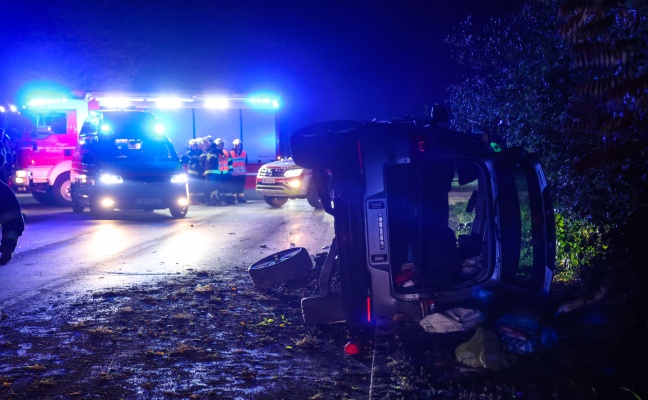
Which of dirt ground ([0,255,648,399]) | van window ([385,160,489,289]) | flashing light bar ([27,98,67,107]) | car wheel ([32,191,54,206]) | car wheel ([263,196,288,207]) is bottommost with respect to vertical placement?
dirt ground ([0,255,648,399])

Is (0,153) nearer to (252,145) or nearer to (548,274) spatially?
(548,274)

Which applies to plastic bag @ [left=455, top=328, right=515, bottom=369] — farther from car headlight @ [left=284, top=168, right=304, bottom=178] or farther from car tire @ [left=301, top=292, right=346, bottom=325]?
car headlight @ [left=284, top=168, right=304, bottom=178]

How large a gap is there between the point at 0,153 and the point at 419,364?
148 inches

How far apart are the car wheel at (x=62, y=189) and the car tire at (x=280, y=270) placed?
1445 centimetres

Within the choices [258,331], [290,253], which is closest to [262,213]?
[290,253]

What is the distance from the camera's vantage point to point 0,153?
5.45 m

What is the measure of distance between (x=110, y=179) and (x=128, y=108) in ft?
28.2

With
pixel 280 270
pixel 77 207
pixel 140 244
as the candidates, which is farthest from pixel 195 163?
pixel 280 270

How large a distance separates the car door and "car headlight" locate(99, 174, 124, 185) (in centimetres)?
1203

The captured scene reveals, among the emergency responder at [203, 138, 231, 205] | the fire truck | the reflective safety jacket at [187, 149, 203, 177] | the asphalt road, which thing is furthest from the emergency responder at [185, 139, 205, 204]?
the fire truck

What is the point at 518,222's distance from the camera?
5.81 m

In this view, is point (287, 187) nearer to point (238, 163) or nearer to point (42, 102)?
point (238, 163)

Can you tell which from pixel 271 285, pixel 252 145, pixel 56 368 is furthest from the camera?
pixel 252 145

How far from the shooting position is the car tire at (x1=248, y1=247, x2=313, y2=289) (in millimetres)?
7836
